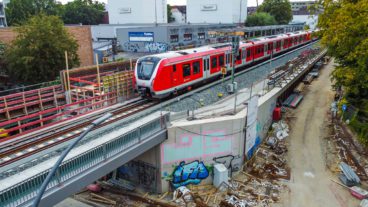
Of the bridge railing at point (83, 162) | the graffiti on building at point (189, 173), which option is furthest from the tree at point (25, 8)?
the bridge railing at point (83, 162)

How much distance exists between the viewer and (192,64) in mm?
20688

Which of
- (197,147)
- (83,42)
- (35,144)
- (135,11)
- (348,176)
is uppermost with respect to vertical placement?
(135,11)

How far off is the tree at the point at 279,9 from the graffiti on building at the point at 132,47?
46.8 metres

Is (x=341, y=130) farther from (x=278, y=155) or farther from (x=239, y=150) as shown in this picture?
(x=239, y=150)

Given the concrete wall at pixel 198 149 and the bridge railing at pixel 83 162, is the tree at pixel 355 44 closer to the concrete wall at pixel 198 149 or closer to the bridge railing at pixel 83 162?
the concrete wall at pixel 198 149

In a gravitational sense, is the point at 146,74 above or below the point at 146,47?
below

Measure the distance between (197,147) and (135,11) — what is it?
5686cm

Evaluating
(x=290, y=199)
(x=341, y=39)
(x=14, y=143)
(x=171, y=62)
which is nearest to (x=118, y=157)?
(x=14, y=143)

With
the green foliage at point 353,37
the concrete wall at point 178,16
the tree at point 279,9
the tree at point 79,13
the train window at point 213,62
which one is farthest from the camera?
the concrete wall at point 178,16

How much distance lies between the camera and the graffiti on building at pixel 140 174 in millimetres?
16602

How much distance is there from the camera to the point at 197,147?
16.8m

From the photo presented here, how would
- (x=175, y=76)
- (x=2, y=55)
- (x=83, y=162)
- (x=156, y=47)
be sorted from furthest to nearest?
(x=156, y=47), (x=2, y=55), (x=175, y=76), (x=83, y=162)

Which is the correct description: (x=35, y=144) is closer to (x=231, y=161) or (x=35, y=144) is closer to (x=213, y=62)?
(x=231, y=161)

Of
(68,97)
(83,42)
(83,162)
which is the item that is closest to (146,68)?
(68,97)
